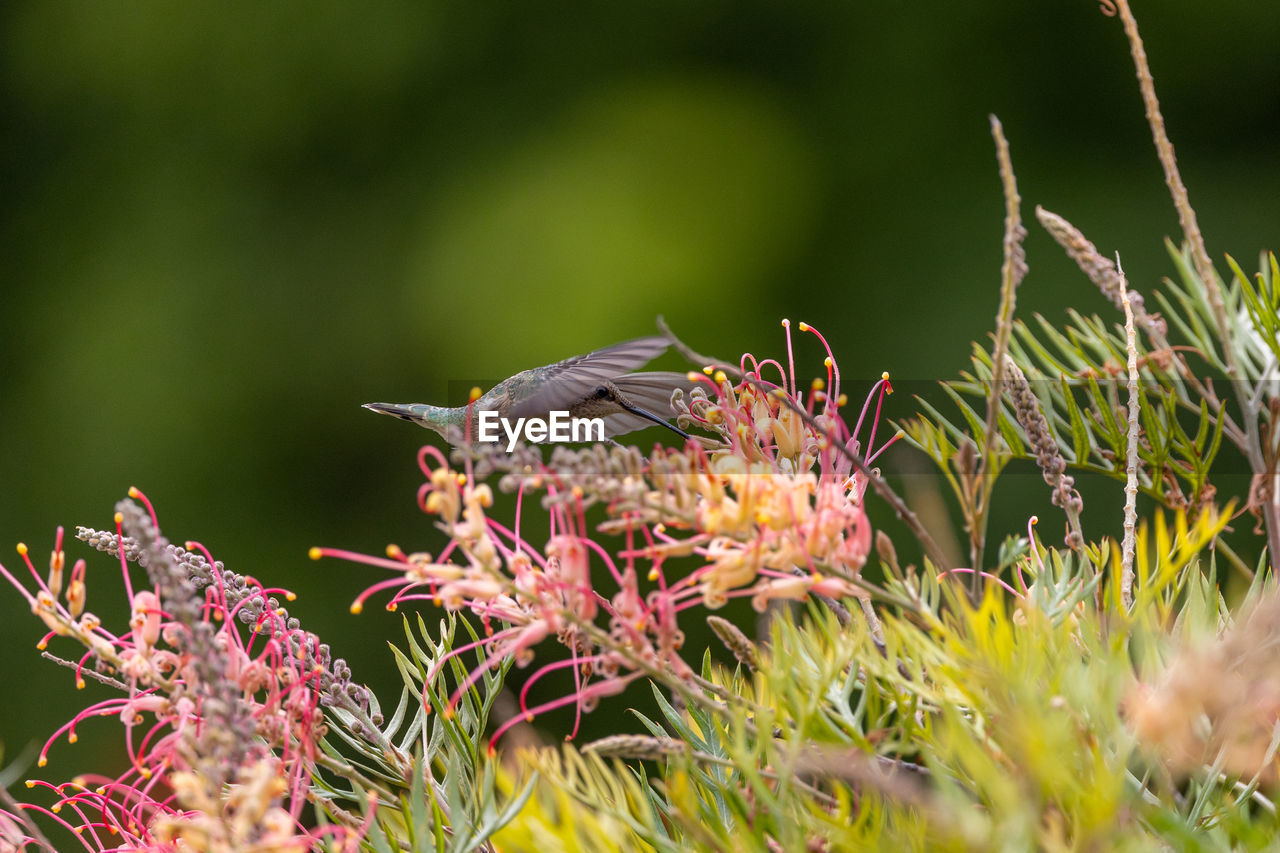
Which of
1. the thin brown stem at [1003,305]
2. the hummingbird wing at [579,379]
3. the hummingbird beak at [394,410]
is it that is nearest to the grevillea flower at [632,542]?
the thin brown stem at [1003,305]

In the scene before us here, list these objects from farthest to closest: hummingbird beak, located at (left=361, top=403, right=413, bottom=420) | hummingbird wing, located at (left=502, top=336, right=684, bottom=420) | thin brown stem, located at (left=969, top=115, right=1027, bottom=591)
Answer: hummingbird beak, located at (left=361, top=403, right=413, bottom=420)
hummingbird wing, located at (left=502, top=336, right=684, bottom=420)
thin brown stem, located at (left=969, top=115, right=1027, bottom=591)

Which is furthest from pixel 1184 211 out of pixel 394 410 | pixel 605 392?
pixel 394 410

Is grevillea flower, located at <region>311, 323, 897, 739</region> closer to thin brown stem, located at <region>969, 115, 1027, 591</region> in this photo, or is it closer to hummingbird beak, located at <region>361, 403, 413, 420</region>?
thin brown stem, located at <region>969, 115, 1027, 591</region>

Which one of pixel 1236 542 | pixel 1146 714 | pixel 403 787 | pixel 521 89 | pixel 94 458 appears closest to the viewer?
pixel 1146 714

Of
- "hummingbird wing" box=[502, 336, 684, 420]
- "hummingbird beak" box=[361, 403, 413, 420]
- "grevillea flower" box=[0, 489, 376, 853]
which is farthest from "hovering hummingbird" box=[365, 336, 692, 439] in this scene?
"grevillea flower" box=[0, 489, 376, 853]

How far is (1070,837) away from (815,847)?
0.16 feet

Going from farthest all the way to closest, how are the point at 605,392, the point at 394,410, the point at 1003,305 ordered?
the point at 394,410, the point at 605,392, the point at 1003,305

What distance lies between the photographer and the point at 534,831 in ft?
0.79

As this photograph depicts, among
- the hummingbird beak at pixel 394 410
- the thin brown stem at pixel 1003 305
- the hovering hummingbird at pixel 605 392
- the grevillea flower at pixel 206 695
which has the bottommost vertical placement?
the hummingbird beak at pixel 394 410

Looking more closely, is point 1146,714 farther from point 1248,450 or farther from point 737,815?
point 1248,450

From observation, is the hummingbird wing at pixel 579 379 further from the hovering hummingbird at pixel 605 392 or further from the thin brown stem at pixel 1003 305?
the thin brown stem at pixel 1003 305

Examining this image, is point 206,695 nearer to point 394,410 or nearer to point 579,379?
point 579,379

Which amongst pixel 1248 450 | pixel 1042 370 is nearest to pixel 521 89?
pixel 1042 370

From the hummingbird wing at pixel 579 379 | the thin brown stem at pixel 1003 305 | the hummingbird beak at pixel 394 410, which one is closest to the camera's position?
the thin brown stem at pixel 1003 305
